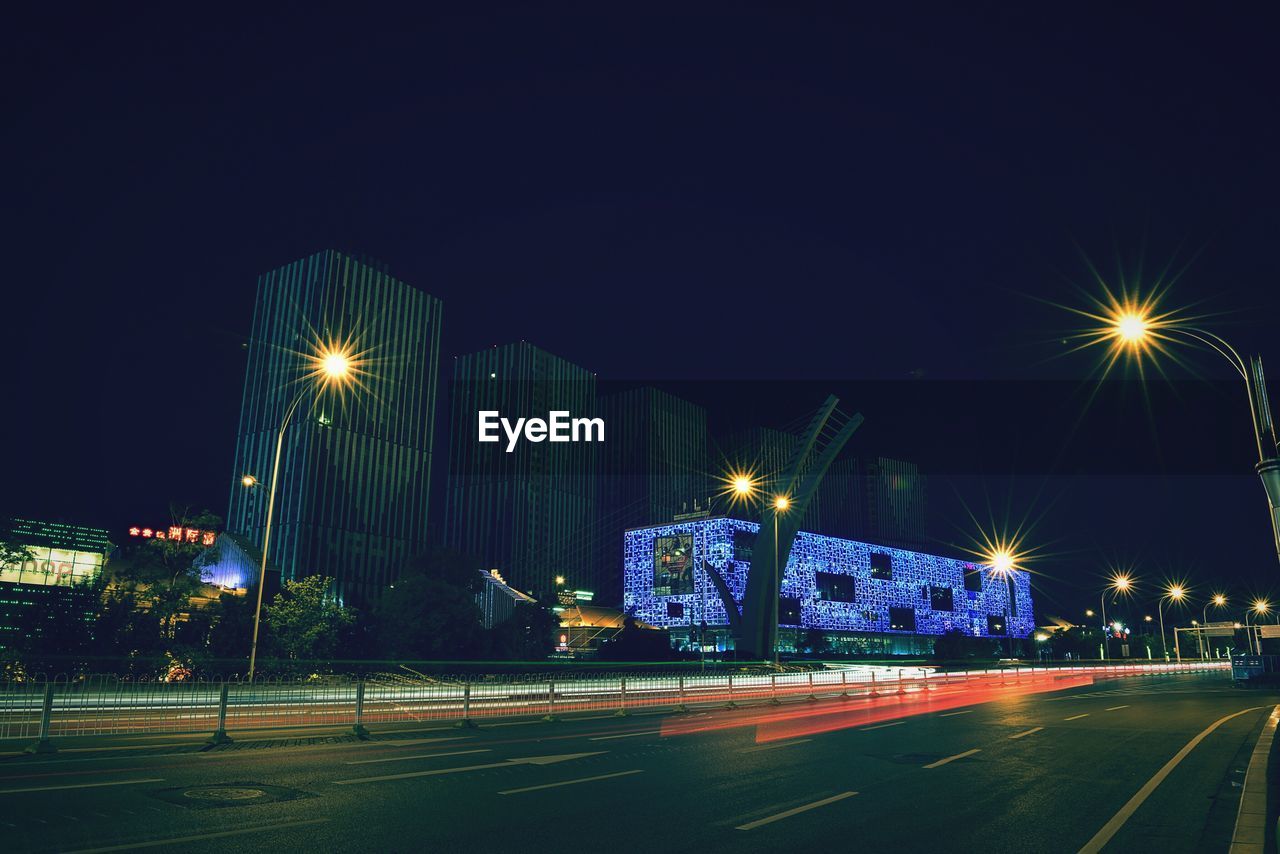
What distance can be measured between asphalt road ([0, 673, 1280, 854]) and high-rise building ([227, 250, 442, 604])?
101 metres

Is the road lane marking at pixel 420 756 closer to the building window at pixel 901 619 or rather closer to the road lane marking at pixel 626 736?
the road lane marking at pixel 626 736

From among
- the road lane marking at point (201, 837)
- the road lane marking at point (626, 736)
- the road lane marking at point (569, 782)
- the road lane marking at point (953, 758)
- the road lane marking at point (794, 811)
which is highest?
the road lane marking at point (201, 837)

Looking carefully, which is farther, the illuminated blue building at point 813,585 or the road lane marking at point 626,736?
the illuminated blue building at point 813,585

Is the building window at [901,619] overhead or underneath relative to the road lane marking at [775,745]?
overhead

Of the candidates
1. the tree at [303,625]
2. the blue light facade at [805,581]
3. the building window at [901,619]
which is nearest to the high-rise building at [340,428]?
the blue light facade at [805,581]

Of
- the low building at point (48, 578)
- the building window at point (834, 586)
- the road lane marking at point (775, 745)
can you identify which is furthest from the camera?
the building window at point (834, 586)

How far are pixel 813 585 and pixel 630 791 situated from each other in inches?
4706

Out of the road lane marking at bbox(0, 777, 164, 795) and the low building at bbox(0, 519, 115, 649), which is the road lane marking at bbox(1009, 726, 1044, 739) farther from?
the low building at bbox(0, 519, 115, 649)

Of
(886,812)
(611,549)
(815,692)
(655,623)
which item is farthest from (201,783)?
(611,549)

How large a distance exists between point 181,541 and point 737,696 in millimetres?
32975

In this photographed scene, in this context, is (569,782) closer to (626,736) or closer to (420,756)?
(420,756)

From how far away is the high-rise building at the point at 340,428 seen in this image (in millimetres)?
112438

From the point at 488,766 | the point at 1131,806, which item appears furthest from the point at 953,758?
the point at 488,766

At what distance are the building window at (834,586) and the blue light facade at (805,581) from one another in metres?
0.15
